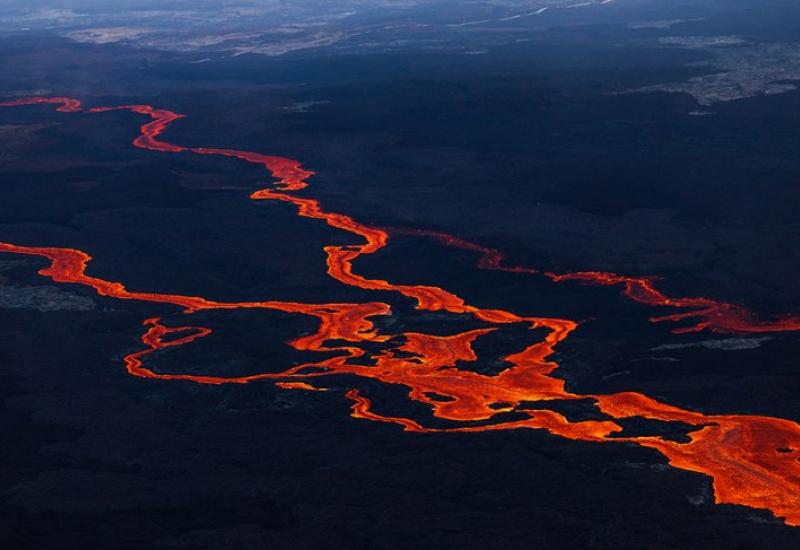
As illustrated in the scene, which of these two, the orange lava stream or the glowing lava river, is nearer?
the glowing lava river

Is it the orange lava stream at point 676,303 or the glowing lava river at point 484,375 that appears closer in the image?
the glowing lava river at point 484,375

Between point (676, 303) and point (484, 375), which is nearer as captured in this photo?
point (484, 375)

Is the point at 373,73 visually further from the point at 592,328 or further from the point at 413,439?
the point at 413,439

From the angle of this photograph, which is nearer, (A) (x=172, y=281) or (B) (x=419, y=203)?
(A) (x=172, y=281)

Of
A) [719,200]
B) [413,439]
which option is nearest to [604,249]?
[719,200]

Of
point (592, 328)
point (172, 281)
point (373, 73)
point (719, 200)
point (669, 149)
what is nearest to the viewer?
point (592, 328)

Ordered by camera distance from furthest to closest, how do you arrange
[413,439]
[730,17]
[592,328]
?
[730,17]
[592,328]
[413,439]

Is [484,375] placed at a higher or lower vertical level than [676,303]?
lower
